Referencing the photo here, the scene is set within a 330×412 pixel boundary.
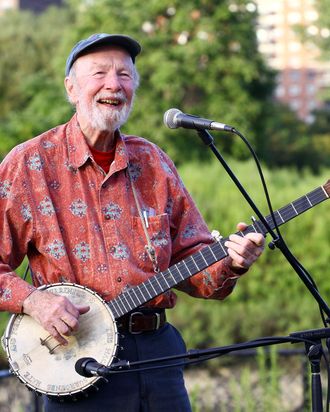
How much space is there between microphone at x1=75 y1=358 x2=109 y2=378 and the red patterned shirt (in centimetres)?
39

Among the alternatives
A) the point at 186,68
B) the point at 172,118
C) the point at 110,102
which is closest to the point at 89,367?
the point at 172,118

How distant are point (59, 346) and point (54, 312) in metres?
0.15

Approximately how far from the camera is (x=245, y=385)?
5.86 m

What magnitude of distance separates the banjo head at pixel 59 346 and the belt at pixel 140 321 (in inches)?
3.6

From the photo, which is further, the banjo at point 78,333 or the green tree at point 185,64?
the green tree at point 185,64

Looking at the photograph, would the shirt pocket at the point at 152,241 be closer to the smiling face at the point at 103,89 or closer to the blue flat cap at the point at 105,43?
the smiling face at the point at 103,89

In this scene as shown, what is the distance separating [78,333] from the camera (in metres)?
3.56

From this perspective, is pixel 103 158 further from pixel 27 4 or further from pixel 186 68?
pixel 27 4

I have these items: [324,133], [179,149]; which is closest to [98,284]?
[179,149]

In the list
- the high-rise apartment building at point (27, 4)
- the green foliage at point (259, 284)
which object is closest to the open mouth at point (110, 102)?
the green foliage at point (259, 284)

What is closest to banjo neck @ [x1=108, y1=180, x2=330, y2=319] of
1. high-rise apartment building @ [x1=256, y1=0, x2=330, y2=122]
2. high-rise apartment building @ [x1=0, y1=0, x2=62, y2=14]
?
high-rise apartment building @ [x1=256, y1=0, x2=330, y2=122]

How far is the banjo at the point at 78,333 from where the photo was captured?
3500mm

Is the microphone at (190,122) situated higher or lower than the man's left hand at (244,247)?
higher

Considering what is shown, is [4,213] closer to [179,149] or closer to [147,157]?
[147,157]
